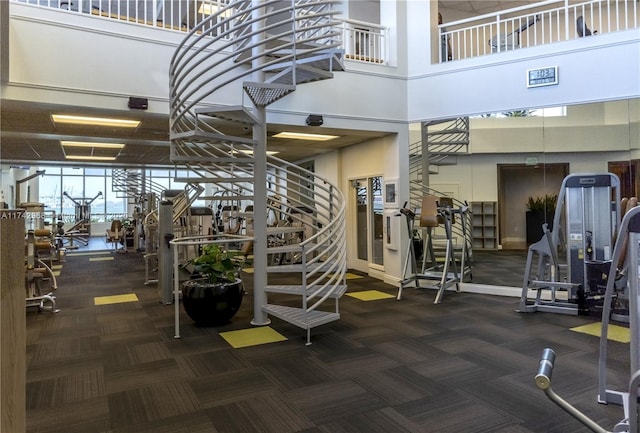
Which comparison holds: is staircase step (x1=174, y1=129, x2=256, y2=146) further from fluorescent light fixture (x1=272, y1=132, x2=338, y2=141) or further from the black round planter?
fluorescent light fixture (x1=272, y1=132, x2=338, y2=141)

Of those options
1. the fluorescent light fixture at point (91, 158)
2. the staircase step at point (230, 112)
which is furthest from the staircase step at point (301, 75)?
the fluorescent light fixture at point (91, 158)

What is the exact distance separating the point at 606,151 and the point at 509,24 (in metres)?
5.62

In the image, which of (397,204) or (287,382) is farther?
(397,204)

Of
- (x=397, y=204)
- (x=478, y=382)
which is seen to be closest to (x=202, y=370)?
(x=478, y=382)

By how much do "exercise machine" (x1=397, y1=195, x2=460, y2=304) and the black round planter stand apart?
8.55 feet

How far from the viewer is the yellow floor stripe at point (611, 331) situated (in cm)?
417

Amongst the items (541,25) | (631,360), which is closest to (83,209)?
(541,25)

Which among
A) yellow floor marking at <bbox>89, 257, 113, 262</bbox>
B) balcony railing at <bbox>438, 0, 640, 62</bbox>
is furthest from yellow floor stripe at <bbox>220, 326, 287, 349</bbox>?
yellow floor marking at <bbox>89, 257, 113, 262</bbox>

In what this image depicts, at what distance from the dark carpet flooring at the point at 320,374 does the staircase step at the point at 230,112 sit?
7.64 feet

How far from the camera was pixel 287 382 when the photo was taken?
317cm

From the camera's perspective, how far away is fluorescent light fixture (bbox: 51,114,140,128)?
5.91 metres

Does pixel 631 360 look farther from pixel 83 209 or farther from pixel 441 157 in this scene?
pixel 83 209

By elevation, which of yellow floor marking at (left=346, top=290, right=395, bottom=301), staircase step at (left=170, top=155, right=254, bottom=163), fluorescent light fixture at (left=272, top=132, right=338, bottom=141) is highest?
fluorescent light fixture at (left=272, top=132, right=338, bottom=141)

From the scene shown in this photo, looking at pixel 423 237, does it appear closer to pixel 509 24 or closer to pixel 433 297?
pixel 433 297
